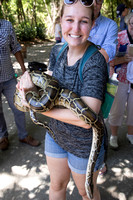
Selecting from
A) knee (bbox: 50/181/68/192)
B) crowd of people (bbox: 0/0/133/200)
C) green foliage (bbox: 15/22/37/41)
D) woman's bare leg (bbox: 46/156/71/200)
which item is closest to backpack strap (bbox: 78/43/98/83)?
crowd of people (bbox: 0/0/133/200)

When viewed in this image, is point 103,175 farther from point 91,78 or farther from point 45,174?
point 91,78

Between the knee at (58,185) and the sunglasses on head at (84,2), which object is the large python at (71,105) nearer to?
the knee at (58,185)

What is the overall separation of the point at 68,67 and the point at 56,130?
2.49 ft

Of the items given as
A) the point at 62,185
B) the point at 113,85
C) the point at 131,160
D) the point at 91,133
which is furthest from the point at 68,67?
the point at 131,160

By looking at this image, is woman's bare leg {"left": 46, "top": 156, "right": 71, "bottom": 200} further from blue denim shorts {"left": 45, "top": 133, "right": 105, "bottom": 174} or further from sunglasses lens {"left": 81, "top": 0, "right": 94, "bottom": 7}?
sunglasses lens {"left": 81, "top": 0, "right": 94, "bottom": 7}

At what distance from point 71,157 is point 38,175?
1952 mm

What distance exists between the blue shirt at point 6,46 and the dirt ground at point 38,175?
1.84 meters

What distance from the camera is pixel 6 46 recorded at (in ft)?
Answer: 11.8

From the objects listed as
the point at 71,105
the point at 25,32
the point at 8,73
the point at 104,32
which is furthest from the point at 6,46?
the point at 25,32

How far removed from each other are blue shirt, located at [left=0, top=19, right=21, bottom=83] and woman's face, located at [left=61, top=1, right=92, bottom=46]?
93.4 inches

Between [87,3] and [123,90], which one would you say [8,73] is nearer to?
[123,90]

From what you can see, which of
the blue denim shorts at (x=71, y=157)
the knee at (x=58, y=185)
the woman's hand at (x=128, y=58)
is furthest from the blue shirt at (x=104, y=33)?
the knee at (x=58, y=185)

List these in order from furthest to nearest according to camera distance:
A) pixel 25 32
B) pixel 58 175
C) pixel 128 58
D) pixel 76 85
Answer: pixel 25 32 → pixel 128 58 → pixel 58 175 → pixel 76 85

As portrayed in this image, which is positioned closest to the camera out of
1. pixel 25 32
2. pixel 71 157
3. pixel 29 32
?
pixel 71 157
